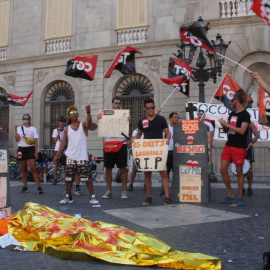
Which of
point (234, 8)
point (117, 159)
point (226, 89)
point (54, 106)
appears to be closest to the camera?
point (117, 159)

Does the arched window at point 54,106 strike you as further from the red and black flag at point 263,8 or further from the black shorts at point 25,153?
the red and black flag at point 263,8

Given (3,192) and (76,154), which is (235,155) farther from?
(3,192)

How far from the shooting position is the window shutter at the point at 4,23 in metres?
19.6

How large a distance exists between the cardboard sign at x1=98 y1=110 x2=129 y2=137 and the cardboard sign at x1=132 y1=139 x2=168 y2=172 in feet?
2.79

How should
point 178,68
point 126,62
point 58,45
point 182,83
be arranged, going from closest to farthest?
point 126,62, point 182,83, point 178,68, point 58,45

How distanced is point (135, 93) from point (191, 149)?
10.4 metres

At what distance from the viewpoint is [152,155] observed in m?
6.20

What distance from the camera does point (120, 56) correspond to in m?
7.77

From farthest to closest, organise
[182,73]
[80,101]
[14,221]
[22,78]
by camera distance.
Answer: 1. [22,78]
2. [80,101]
3. [182,73]
4. [14,221]

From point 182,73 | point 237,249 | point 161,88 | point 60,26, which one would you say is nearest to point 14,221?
point 237,249

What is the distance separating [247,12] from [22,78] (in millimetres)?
12038

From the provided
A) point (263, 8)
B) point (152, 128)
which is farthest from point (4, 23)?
point (263, 8)

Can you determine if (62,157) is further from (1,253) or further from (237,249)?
(237,249)

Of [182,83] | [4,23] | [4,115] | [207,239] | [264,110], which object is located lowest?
[207,239]
